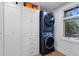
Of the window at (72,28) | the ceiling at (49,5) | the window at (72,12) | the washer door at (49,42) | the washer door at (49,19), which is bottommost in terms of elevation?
the washer door at (49,42)

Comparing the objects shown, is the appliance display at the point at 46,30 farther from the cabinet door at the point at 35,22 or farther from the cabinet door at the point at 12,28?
the cabinet door at the point at 12,28

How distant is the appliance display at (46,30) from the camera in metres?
1.19

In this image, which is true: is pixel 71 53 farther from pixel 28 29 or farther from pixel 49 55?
pixel 28 29

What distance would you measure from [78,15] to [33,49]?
0.75 meters

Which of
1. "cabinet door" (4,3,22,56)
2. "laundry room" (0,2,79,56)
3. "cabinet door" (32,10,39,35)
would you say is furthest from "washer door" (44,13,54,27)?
"cabinet door" (4,3,22,56)

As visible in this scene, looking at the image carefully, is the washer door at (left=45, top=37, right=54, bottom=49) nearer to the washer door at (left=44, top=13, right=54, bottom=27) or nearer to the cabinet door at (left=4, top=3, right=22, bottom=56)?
the washer door at (left=44, top=13, right=54, bottom=27)

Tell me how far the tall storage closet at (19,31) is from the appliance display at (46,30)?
0.22 ft

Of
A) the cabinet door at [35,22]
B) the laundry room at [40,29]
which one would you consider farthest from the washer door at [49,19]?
the cabinet door at [35,22]

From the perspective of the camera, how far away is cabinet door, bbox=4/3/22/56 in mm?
1079

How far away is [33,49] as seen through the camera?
1213 mm

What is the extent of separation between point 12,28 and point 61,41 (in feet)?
2.18

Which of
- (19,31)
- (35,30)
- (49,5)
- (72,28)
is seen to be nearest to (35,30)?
(35,30)

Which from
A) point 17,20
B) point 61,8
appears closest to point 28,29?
point 17,20

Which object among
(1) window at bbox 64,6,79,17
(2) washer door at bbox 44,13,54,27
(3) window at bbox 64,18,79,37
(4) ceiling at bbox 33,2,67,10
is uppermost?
(4) ceiling at bbox 33,2,67,10
